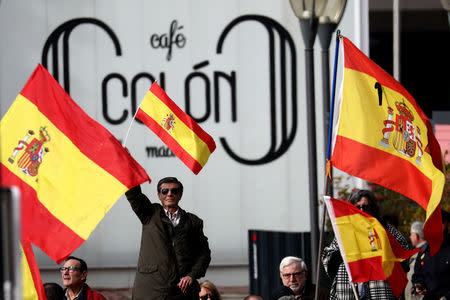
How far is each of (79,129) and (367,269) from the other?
207 centimetres

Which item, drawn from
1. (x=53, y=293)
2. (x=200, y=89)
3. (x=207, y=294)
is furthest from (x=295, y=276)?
(x=200, y=89)

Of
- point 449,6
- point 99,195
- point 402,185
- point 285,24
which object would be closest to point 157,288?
point 99,195

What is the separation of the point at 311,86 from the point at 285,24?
364 centimetres

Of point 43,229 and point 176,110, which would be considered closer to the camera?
point 43,229

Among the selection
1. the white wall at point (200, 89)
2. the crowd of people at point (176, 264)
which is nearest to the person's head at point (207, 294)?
the crowd of people at point (176, 264)

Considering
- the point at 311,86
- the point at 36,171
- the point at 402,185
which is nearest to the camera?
the point at 36,171

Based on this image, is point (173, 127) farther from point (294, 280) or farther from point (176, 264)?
point (294, 280)

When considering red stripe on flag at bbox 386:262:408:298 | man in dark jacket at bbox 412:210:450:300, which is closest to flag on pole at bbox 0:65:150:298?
red stripe on flag at bbox 386:262:408:298

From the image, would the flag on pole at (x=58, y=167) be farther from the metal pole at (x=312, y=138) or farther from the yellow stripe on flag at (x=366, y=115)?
the metal pole at (x=312, y=138)

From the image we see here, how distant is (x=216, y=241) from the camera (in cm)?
1252

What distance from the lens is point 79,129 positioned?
20.5 feet

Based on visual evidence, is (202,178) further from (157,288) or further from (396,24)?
(157,288)

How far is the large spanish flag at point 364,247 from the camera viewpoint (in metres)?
6.43

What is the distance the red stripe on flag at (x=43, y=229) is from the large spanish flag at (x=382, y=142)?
6.13ft
